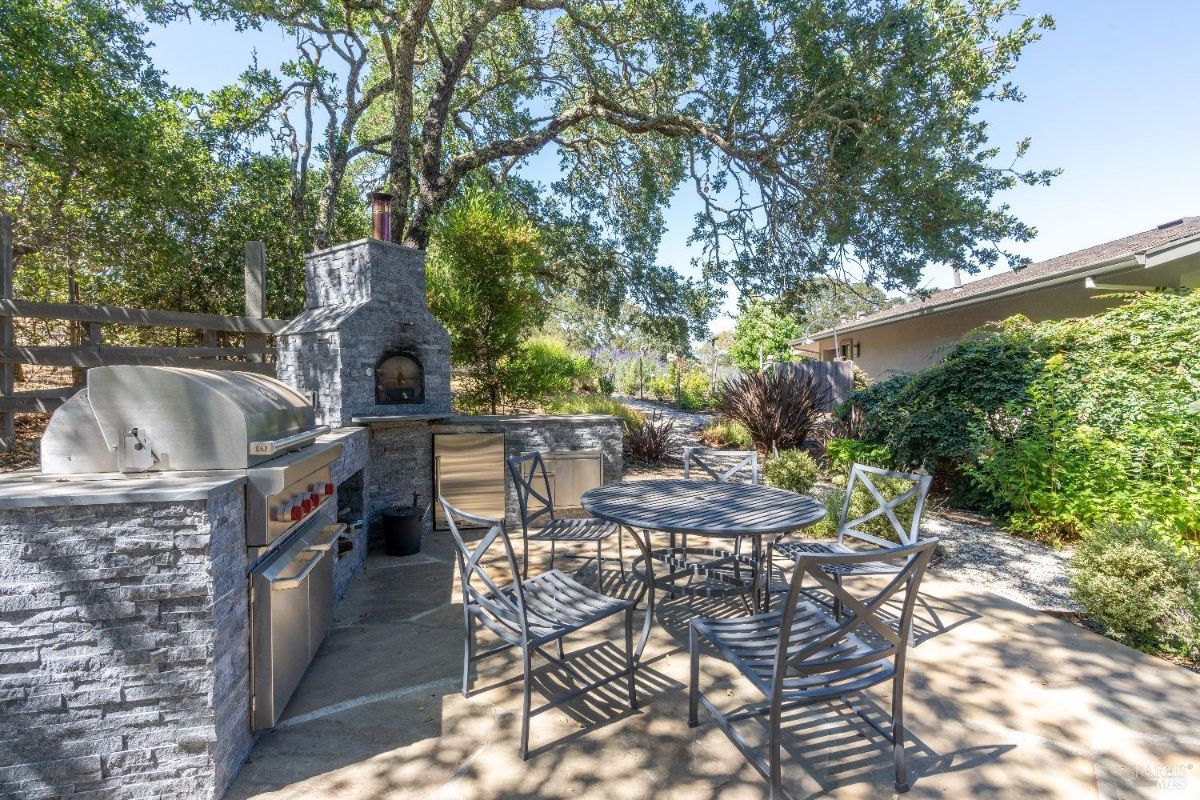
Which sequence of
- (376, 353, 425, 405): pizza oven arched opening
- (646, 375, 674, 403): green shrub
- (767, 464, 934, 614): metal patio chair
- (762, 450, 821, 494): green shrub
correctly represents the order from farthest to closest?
(646, 375, 674, 403): green shrub
(762, 450, 821, 494): green shrub
(376, 353, 425, 405): pizza oven arched opening
(767, 464, 934, 614): metal patio chair

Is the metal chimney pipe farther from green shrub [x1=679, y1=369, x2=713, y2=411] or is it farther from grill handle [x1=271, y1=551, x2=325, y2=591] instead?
green shrub [x1=679, y1=369, x2=713, y2=411]

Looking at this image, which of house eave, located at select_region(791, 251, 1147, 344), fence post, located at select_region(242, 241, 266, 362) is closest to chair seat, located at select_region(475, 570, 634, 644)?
fence post, located at select_region(242, 241, 266, 362)

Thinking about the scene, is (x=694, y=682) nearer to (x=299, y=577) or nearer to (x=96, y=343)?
(x=299, y=577)

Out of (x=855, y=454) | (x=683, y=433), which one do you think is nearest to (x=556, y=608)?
(x=855, y=454)

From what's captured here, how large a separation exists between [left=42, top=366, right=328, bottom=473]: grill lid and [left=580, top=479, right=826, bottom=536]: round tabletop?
1.73m

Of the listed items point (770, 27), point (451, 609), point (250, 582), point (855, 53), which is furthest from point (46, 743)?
point (770, 27)

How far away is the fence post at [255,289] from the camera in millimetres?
5988

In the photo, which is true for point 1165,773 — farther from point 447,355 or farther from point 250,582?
point 447,355

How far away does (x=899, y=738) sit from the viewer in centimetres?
194

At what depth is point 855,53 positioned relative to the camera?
5.48 m

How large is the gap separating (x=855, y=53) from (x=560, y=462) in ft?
17.3

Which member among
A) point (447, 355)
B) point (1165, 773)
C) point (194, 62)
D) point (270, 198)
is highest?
point (194, 62)

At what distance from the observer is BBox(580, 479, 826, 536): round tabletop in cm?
261

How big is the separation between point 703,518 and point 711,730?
0.97 m
